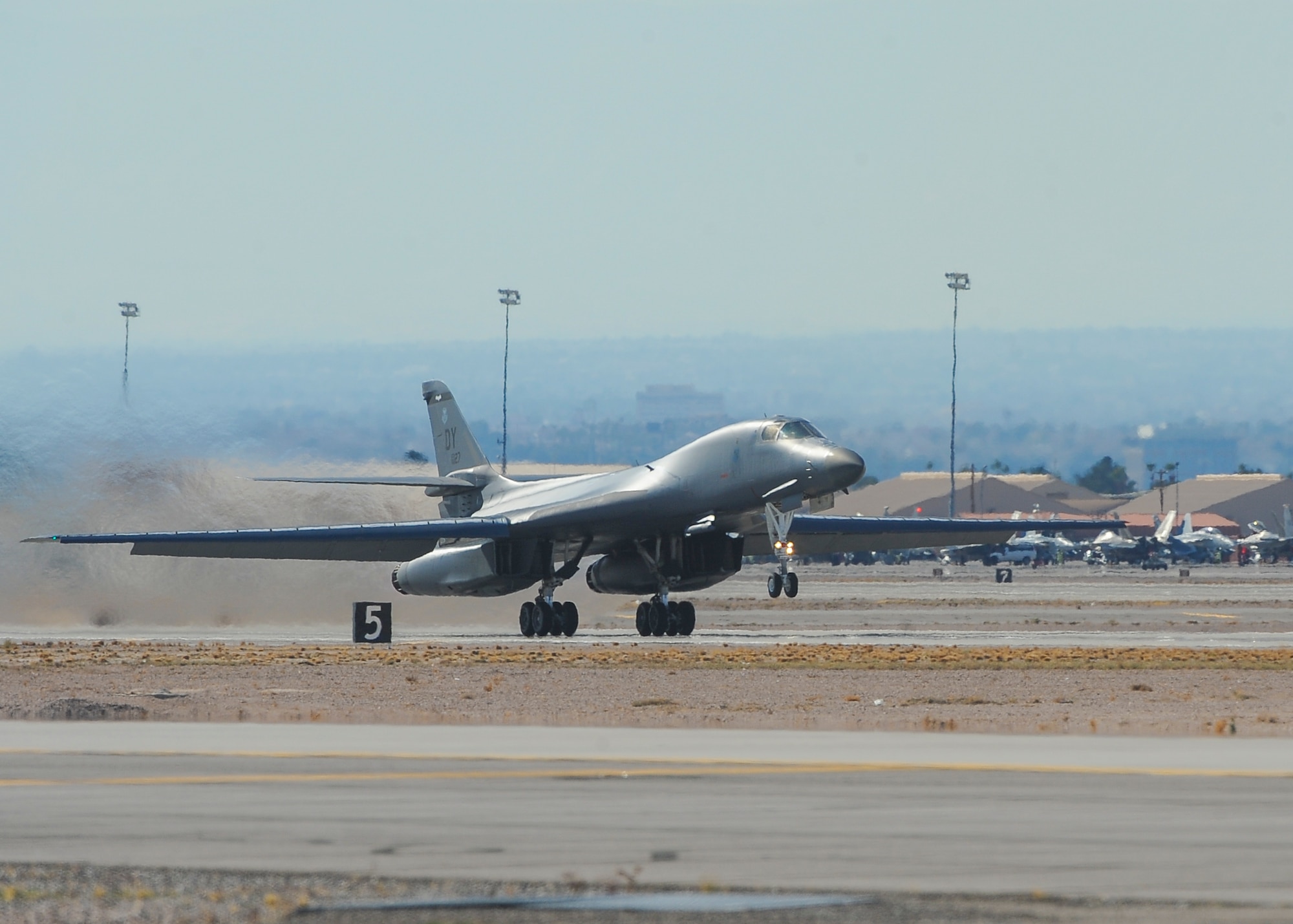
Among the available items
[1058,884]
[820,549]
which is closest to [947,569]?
[820,549]

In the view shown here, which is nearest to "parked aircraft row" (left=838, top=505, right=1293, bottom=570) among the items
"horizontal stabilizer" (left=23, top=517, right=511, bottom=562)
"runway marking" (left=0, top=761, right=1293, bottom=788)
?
"horizontal stabilizer" (left=23, top=517, right=511, bottom=562)

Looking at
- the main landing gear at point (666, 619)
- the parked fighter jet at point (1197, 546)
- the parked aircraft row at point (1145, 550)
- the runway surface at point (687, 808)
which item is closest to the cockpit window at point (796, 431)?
the main landing gear at point (666, 619)

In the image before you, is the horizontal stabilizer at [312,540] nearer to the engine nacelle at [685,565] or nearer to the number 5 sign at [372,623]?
the number 5 sign at [372,623]

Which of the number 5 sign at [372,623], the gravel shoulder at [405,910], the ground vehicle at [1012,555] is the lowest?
the ground vehicle at [1012,555]

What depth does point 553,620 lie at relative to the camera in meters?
46.2

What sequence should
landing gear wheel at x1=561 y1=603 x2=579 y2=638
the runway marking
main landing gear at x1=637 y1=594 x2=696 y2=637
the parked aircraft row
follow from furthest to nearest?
the parked aircraft row, landing gear wheel at x1=561 y1=603 x2=579 y2=638, main landing gear at x1=637 y1=594 x2=696 y2=637, the runway marking

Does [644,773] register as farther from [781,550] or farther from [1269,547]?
[1269,547]

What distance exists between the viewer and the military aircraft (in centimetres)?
4162

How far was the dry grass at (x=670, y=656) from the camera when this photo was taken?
33.4 meters

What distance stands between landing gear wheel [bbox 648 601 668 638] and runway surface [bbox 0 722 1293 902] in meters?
26.1

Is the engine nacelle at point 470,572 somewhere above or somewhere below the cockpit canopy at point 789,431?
below

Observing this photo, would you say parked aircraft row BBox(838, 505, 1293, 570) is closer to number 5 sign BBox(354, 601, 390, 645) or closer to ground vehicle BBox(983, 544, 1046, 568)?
ground vehicle BBox(983, 544, 1046, 568)

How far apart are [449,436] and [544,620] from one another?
34.8 ft

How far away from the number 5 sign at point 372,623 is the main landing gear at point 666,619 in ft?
20.2
